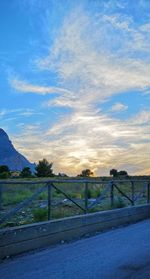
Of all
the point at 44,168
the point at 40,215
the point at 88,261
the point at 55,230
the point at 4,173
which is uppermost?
the point at 44,168

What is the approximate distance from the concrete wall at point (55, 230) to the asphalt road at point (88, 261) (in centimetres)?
37

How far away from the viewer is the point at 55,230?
13.3 m

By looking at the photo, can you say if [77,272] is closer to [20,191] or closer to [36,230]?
[36,230]

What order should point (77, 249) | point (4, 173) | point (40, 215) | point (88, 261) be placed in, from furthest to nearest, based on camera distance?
point (4, 173) → point (40, 215) → point (77, 249) → point (88, 261)

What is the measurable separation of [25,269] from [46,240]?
3251 mm

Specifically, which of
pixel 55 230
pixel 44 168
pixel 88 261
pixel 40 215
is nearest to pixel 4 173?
pixel 44 168

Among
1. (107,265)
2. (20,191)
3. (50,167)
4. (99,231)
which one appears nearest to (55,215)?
(99,231)

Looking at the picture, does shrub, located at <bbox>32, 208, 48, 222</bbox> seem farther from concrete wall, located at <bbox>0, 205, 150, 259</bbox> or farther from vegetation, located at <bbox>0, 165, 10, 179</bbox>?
vegetation, located at <bbox>0, 165, 10, 179</bbox>

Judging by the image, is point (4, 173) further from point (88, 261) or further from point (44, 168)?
point (88, 261)

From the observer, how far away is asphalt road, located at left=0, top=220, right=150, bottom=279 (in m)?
8.95

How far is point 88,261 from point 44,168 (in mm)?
75868

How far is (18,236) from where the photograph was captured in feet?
37.6

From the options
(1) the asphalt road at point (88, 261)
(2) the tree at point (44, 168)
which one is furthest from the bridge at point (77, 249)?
→ (2) the tree at point (44, 168)

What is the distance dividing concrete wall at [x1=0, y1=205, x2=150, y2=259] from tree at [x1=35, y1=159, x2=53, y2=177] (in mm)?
64910
